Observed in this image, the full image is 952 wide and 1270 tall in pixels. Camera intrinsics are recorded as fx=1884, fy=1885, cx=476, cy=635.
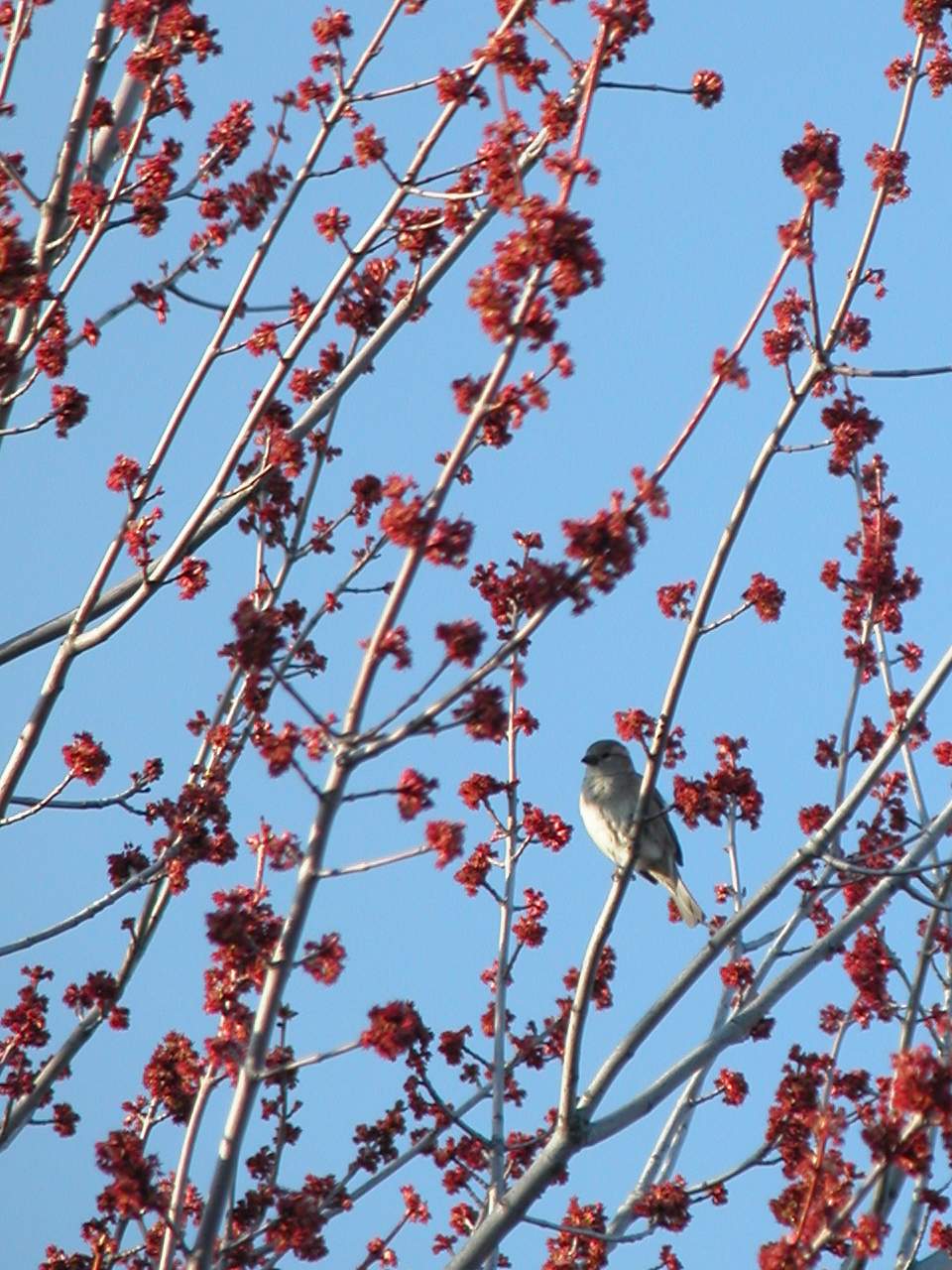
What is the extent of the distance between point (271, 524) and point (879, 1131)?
2650 mm

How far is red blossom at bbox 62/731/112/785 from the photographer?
21.2 feet

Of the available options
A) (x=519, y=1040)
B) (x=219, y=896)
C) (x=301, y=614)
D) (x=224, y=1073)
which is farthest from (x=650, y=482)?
(x=519, y=1040)

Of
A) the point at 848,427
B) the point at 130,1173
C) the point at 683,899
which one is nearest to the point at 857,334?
the point at 848,427

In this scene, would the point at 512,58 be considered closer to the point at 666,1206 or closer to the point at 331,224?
the point at 331,224

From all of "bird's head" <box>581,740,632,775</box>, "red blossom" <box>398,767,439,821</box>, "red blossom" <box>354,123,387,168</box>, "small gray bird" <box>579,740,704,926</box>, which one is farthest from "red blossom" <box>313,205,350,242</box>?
"bird's head" <box>581,740,632,775</box>

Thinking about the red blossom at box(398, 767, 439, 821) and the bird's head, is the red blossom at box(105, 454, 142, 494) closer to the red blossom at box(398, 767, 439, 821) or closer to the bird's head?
the red blossom at box(398, 767, 439, 821)

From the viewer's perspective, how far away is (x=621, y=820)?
12.6 metres

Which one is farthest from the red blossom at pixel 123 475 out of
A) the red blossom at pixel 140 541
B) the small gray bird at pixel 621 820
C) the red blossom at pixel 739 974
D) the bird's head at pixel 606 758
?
the bird's head at pixel 606 758

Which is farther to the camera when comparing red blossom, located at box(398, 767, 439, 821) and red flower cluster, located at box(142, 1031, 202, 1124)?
red flower cluster, located at box(142, 1031, 202, 1124)

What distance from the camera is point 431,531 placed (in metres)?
4.33

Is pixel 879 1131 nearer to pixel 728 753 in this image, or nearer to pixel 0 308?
pixel 728 753

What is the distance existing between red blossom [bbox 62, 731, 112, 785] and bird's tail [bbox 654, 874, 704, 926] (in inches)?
218

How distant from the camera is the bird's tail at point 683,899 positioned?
11.4 meters

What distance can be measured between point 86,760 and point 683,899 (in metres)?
6.09
